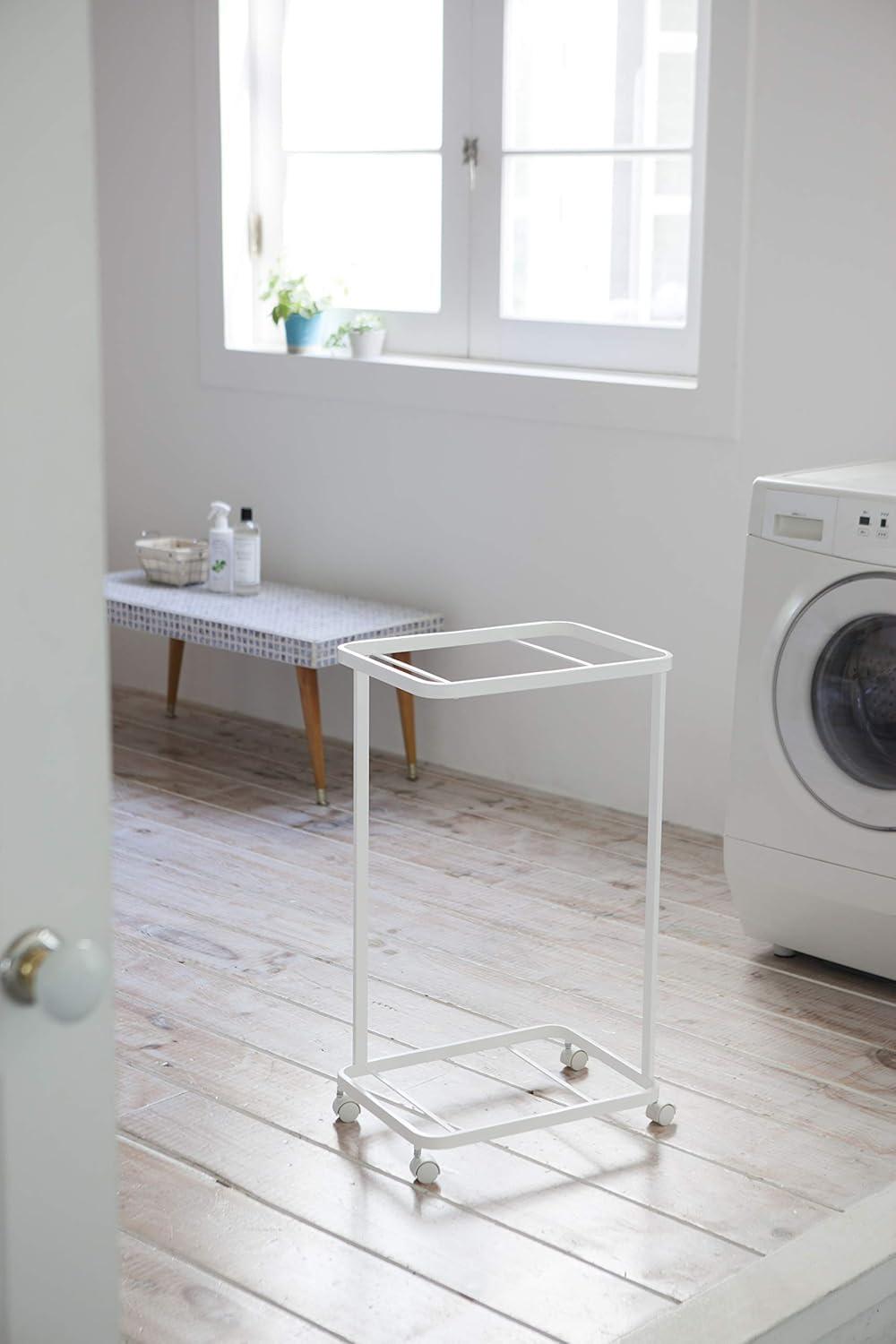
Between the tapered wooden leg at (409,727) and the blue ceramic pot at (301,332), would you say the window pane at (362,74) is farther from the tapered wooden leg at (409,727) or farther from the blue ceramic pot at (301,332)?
the tapered wooden leg at (409,727)

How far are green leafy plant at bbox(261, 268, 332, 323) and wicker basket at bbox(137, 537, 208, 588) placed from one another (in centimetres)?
64

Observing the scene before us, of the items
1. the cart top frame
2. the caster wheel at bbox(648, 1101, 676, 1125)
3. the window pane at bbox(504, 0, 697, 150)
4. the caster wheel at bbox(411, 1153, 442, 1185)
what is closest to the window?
the window pane at bbox(504, 0, 697, 150)

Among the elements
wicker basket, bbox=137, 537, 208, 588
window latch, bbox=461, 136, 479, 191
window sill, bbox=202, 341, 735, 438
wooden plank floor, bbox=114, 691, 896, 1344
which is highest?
window latch, bbox=461, 136, 479, 191

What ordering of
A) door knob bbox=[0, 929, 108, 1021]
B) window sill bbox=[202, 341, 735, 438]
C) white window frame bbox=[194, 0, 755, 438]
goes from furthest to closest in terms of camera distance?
window sill bbox=[202, 341, 735, 438], white window frame bbox=[194, 0, 755, 438], door knob bbox=[0, 929, 108, 1021]

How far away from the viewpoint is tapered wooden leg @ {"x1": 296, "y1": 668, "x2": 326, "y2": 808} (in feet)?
12.1

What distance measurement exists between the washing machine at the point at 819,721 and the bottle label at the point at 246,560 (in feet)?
5.35

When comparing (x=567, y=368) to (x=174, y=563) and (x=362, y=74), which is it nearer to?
(x=362, y=74)

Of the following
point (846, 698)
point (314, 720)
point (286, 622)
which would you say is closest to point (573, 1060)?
point (846, 698)

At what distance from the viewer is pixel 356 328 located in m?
4.07

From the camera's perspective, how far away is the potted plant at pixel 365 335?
13.4 feet

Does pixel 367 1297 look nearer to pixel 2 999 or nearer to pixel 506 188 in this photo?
pixel 2 999

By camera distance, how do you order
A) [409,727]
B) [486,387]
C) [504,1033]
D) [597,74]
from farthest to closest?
[409,727], [486,387], [597,74], [504,1033]

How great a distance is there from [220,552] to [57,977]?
325 cm

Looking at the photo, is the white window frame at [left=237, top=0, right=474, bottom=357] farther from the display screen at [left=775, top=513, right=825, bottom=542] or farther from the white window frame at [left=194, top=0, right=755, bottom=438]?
the display screen at [left=775, top=513, right=825, bottom=542]
